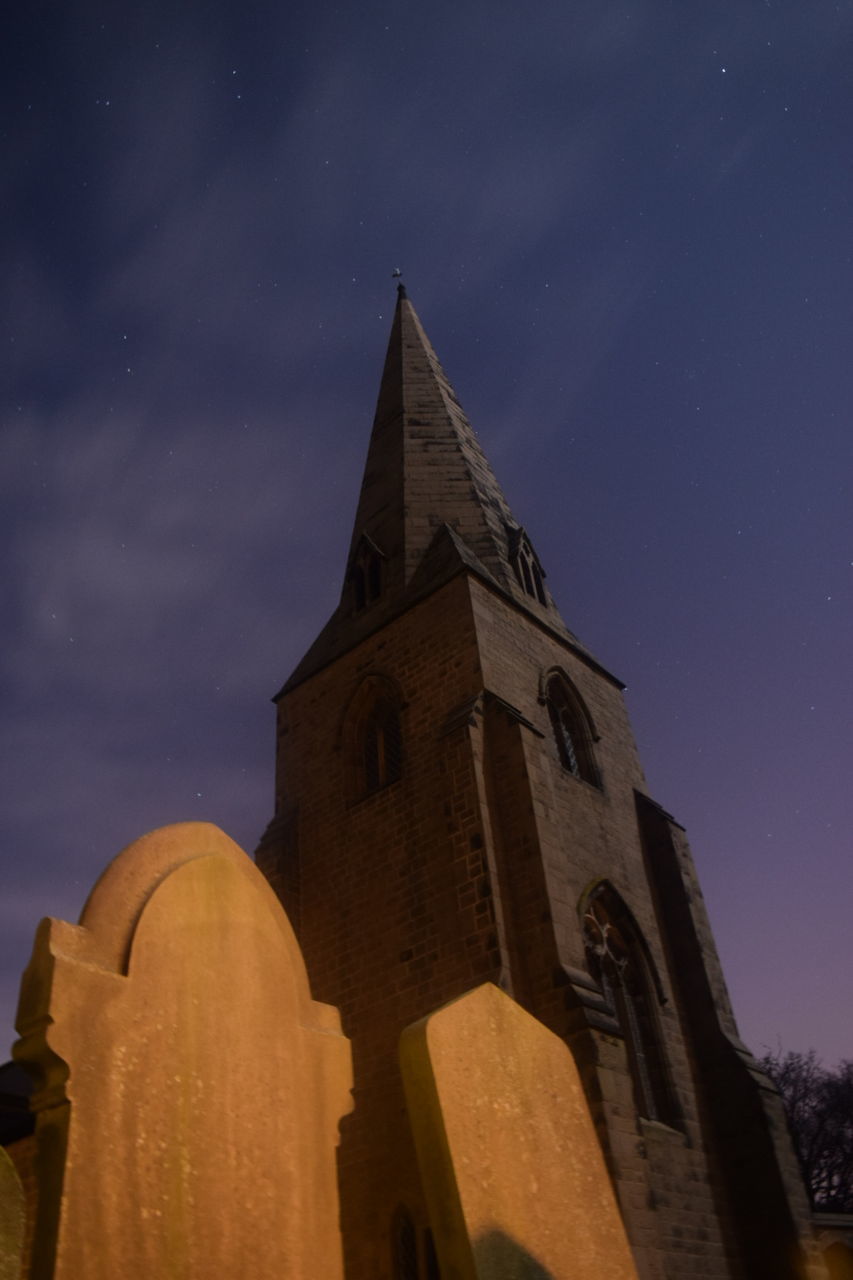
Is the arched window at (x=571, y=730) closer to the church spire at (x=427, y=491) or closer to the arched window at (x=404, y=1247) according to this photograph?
the church spire at (x=427, y=491)

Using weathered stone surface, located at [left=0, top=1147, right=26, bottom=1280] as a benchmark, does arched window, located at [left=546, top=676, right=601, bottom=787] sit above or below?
above

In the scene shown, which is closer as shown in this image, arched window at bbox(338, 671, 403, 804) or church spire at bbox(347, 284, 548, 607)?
arched window at bbox(338, 671, 403, 804)

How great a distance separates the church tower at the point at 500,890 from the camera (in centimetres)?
A: 1038

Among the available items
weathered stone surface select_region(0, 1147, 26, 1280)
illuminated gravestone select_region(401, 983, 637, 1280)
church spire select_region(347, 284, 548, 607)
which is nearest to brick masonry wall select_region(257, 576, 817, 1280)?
church spire select_region(347, 284, 548, 607)

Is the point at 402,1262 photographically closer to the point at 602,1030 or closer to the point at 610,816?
the point at 602,1030

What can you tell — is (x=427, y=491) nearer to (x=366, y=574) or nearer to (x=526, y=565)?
(x=366, y=574)

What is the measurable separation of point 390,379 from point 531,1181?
2178 centimetres

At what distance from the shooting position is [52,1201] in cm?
235

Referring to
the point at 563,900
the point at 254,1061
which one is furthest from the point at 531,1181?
the point at 563,900

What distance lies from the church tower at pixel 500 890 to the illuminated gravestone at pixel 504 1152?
5.55 metres

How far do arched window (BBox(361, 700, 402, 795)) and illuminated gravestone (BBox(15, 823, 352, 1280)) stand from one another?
408 inches

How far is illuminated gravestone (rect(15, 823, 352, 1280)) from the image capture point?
245 centimetres

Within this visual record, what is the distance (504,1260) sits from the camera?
A: 117 inches

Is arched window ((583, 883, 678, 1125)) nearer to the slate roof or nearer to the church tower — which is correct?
the church tower
